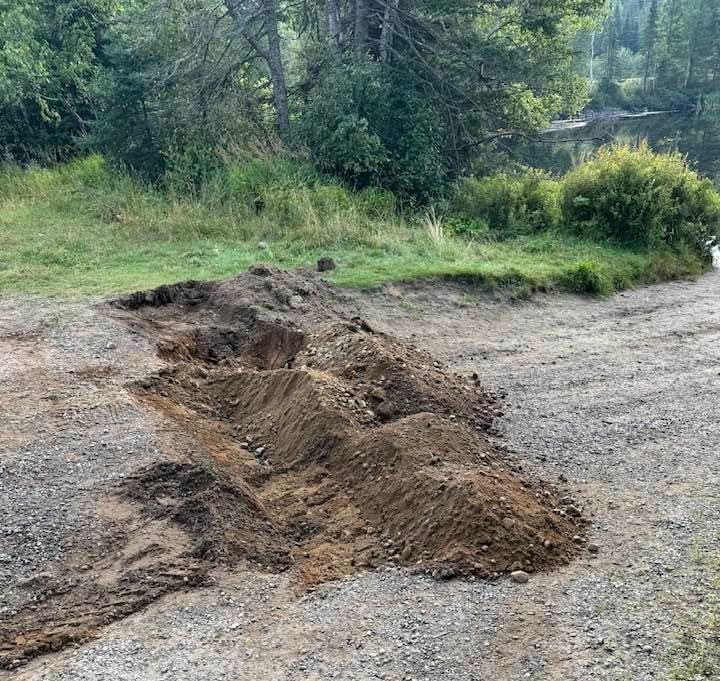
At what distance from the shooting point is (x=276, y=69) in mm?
16078

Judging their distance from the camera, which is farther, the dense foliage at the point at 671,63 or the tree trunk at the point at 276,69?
the dense foliage at the point at 671,63

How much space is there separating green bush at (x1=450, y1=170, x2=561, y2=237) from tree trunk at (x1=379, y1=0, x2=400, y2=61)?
10.2 feet

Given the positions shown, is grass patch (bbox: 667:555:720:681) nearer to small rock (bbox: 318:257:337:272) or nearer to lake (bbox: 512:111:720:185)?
small rock (bbox: 318:257:337:272)

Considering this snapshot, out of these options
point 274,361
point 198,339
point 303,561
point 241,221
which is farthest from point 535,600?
point 241,221

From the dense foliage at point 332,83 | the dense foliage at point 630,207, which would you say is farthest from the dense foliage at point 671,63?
the dense foliage at point 630,207

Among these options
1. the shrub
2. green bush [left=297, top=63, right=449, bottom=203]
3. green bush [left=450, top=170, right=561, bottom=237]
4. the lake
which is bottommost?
the lake

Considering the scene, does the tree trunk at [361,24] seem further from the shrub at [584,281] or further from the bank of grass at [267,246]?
the shrub at [584,281]

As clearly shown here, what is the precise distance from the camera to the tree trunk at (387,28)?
1492 centimetres

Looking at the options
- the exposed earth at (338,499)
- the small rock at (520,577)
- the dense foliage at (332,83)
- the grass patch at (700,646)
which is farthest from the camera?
the dense foliage at (332,83)

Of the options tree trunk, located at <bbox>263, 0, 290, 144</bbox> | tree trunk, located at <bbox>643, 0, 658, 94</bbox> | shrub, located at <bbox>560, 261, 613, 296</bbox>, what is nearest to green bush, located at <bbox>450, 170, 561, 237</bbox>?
shrub, located at <bbox>560, 261, 613, 296</bbox>

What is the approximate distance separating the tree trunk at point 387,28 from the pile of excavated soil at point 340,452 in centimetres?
824

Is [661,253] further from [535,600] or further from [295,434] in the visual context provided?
[535,600]

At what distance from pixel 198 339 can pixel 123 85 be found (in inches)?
366

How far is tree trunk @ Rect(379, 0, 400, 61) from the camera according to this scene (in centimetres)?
→ 1492
